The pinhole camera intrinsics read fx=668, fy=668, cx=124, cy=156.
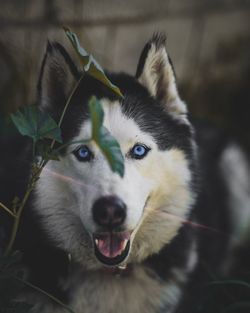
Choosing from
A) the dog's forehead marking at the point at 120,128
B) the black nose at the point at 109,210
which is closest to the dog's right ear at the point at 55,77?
the dog's forehead marking at the point at 120,128

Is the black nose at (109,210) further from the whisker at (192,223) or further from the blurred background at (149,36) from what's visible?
the blurred background at (149,36)

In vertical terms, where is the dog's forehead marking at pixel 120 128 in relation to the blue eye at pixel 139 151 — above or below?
above

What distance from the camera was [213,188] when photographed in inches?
182

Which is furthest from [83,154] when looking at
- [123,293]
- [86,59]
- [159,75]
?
[123,293]

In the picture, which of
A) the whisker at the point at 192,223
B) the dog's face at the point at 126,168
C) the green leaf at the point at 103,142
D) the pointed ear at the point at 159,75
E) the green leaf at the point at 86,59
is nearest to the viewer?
→ the green leaf at the point at 103,142

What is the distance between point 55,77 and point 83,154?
429 mm

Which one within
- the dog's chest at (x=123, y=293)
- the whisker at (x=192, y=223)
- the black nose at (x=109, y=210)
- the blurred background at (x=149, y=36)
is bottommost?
the dog's chest at (x=123, y=293)

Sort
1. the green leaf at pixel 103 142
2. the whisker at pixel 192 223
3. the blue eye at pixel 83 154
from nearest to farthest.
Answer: the green leaf at pixel 103 142 → the blue eye at pixel 83 154 → the whisker at pixel 192 223

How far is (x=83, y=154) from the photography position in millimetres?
3023

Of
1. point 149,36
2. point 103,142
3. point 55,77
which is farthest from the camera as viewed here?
point 149,36

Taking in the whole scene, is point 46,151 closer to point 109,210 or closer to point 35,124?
point 35,124

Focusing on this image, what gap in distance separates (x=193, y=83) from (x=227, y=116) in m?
0.42

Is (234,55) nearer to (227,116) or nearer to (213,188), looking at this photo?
(227,116)

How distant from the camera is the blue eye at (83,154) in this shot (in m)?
3.01
